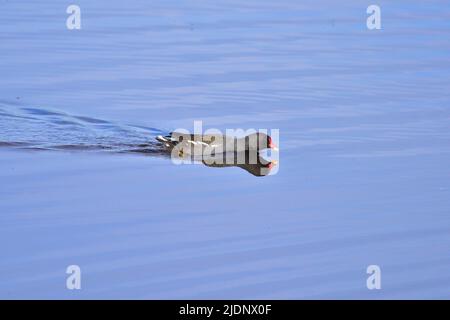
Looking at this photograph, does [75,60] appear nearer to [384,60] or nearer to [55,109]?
[55,109]

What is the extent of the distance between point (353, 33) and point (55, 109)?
547cm

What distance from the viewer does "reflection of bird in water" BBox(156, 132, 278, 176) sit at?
495 inches

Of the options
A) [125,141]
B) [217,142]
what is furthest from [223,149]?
[125,141]

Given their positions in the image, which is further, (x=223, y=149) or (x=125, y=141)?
(x=125, y=141)

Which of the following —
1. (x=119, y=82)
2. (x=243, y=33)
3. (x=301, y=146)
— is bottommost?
(x=301, y=146)

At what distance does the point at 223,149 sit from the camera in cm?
1281

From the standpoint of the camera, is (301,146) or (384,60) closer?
(301,146)

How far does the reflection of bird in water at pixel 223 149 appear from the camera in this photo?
12.6 m

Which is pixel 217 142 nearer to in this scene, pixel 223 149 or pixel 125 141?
pixel 223 149

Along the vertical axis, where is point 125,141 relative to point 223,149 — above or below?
above

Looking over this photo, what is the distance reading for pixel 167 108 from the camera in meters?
14.0

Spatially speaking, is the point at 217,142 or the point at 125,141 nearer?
the point at 217,142

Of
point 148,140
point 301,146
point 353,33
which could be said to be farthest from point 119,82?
point 353,33

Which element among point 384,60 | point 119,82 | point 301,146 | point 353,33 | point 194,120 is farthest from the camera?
point 353,33
